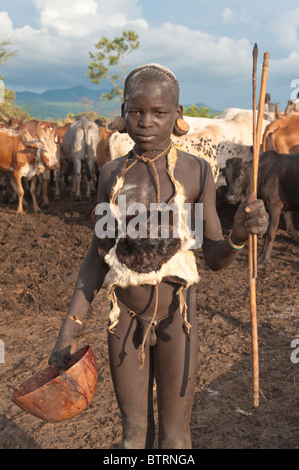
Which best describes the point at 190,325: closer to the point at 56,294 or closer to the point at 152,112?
the point at 152,112

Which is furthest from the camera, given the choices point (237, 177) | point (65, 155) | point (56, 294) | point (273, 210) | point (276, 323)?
point (65, 155)

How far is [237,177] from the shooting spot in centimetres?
768

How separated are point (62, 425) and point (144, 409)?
1652 mm

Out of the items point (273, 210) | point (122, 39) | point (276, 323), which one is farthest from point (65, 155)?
point (122, 39)

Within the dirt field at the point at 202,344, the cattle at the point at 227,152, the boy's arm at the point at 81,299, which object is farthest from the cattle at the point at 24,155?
the boy's arm at the point at 81,299

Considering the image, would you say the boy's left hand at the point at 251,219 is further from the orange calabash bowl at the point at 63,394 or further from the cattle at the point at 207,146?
the cattle at the point at 207,146

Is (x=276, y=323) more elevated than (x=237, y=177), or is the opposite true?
(x=237, y=177)

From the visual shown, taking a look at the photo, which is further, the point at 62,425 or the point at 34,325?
the point at 34,325

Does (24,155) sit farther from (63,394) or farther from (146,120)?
(63,394)

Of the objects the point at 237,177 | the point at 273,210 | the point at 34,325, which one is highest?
the point at 237,177

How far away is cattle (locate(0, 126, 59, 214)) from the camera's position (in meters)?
10.4

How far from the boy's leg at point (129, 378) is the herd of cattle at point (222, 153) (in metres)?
5.27

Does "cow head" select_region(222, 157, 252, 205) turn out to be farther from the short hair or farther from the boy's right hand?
the boy's right hand

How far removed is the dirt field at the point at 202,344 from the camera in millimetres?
3271
